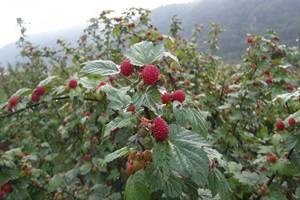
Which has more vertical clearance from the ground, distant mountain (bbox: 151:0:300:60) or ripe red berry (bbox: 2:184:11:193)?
ripe red berry (bbox: 2:184:11:193)

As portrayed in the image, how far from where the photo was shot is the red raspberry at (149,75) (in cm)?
123

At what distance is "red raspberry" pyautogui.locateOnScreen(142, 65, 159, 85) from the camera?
123 cm

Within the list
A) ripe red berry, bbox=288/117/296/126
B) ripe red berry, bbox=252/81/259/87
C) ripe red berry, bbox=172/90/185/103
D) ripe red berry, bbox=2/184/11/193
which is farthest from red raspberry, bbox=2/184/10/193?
ripe red berry, bbox=252/81/259/87

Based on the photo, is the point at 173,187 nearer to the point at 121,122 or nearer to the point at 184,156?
the point at 184,156

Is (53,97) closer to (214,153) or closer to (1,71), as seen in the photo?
(214,153)

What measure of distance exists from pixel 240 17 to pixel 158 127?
8685 centimetres

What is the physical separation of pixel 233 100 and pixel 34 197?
7.35 feet

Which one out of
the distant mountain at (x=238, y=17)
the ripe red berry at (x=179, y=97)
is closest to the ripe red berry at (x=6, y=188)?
the ripe red berry at (x=179, y=97)

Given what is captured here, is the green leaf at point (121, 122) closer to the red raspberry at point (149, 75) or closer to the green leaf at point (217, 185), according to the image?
the red raspberry at point (149, 75)

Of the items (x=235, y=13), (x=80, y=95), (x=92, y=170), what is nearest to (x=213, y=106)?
→ (x=92, y=170)

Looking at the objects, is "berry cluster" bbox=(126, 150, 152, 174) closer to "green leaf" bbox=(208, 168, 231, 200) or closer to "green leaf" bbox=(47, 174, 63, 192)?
"green leaf" bbox=(208, 168, 231, 200)

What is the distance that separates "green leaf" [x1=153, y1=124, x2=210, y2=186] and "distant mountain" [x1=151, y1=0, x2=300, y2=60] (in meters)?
69.0

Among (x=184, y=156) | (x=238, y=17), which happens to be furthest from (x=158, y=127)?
(x=238, y=17)

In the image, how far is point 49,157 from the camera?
150 inches
